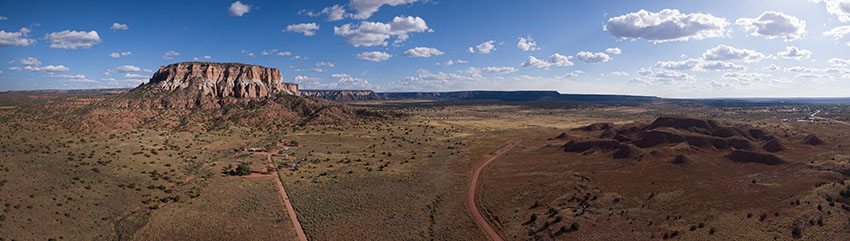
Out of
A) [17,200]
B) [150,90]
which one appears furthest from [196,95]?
[17,200]

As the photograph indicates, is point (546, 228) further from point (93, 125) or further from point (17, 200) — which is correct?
point (93, 125)

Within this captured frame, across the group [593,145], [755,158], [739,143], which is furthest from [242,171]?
[739,143]

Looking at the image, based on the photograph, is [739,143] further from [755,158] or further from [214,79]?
[214,79]

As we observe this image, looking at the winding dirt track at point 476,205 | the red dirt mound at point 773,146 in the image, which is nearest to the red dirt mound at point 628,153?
the winding dirt track at point 476,205

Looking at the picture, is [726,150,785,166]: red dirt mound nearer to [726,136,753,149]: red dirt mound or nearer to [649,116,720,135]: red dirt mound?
[726,136,753,149]: red dirt mound

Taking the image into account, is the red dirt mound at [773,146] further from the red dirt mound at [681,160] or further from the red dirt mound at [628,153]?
the red dirt mound at [628,153]

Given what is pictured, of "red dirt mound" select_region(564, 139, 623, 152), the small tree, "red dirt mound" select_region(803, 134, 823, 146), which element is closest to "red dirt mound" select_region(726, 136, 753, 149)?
"red dirt mound" select_region(803, 134, 823, 146)
